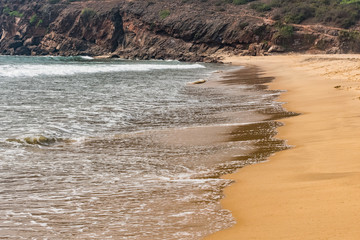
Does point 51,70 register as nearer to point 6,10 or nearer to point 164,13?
point 164,13

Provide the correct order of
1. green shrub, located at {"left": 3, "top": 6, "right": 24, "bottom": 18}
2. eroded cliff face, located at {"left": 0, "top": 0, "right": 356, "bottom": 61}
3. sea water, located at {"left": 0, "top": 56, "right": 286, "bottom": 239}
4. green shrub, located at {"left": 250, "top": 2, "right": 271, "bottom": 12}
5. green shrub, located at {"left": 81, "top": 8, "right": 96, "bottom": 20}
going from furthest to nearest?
1. green shrub, located at {"left": 3, "top": 6, "right": 24, "bottom": 18}
2. green shrub, located at {"left": 81, "top": 8, "right": 96, "bottom": 20}
3. green shrub, located at {"left": 250, "top": 2, "right": 271, "bottom": 12}
4. eroded cliff face, located at {"left": 0, "top": 0, "right": 356, "bottom": 61}
5. sea water, located at {"left": 0, "top": 56, "right": 286, "bottom": 239}

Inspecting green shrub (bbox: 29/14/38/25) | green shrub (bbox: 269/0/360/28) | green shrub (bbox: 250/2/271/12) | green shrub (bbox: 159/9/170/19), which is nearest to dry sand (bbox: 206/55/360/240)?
green shrub (bbox: 269/0/360/28)

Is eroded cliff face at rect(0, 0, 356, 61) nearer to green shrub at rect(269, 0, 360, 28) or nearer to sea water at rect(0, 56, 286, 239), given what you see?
green shrub at rect(269, 0, 360, 28)

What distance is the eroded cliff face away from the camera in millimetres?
55000

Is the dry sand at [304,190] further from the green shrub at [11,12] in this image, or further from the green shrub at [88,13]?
the green shrub at [11,12]

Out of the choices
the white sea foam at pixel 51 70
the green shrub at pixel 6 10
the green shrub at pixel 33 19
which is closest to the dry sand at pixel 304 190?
the white sea foam at pixel 51 70

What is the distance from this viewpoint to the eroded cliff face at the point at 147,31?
55000 millimetres

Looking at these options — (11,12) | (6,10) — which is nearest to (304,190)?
(11,12)

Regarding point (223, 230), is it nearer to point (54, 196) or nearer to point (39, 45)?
point (54, 196)

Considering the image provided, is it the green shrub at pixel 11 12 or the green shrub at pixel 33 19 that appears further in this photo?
the green shrub at pixel 11 12

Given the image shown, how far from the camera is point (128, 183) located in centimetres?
530

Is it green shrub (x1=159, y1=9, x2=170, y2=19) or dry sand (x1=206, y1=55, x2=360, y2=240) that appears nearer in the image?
dry sand (x1=206, y1=55, x2=360, y2=240)

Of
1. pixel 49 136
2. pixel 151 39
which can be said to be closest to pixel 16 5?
pixel 151 39

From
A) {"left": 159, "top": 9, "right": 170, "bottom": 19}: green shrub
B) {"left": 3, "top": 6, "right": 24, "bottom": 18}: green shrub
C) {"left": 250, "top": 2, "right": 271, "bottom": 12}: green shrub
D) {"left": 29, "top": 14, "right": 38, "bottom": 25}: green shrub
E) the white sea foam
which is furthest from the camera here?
{"left": 3, "top": 6, "right": 24, "bottom": 18}: green shrub
